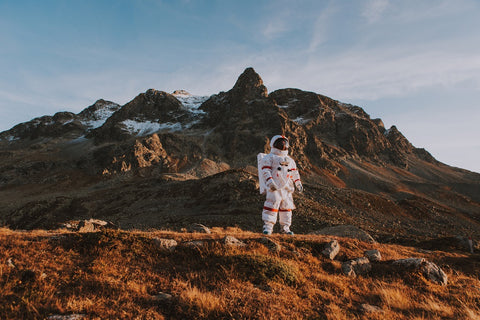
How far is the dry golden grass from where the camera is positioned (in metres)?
4.31

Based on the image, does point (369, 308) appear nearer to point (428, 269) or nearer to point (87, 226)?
point (428, 269)

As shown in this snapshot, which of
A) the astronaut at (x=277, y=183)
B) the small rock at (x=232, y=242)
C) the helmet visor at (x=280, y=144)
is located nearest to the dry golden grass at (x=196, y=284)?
the small rock at (x=232, y=242)

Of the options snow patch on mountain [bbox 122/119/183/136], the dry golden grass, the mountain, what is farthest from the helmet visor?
snow patch on mountain [bbox 122/119/183/136]

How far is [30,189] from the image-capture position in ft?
253

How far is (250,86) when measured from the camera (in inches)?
5276

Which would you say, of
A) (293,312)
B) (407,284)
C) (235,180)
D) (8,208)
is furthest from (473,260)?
(8,208)

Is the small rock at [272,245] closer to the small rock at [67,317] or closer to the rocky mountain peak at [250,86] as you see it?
the small rock at [67,317]

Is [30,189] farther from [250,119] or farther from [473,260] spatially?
[473,260]

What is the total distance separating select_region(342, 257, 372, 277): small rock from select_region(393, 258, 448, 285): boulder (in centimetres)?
119

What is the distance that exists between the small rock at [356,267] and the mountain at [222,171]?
55.7 feet

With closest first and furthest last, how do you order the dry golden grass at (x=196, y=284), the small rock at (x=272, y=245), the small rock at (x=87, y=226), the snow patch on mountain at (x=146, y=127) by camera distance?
the dry golden grass at (x=196, y=284) < the small rock at (x=272, y=245) < the small rock at (x=87, y=226) < the snow patch on mountain at (x=146, y=127)

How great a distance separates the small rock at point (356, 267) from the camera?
7204 millimetres

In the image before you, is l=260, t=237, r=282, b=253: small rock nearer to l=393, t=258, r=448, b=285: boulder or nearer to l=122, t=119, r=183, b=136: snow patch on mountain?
l=393, t=258, r=448, b=285: boulder

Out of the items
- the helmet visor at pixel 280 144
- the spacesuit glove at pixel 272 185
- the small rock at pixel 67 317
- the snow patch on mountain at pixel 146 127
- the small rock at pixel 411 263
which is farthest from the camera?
the snow patch on mountain at pixel 146 127
